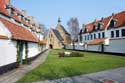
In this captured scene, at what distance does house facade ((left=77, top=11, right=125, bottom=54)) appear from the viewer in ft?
144

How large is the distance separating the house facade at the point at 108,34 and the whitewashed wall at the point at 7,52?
26338 millimetres

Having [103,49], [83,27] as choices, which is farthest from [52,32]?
[103,49]

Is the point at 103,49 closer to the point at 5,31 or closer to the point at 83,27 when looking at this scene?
the point at 83,27

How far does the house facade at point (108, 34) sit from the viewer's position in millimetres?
43956

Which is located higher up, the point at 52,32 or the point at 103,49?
the point at 52,32

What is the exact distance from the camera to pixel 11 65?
1912 centimetres

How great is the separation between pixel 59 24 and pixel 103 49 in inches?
2382

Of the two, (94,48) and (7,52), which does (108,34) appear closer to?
(94,48)

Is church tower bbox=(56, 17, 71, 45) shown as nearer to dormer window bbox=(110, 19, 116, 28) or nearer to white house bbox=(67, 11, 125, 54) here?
white house bbox=(67, 11, 125, 54)

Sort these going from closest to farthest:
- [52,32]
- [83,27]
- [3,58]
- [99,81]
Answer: [99,81], [3,58], [83,27], [52,32]

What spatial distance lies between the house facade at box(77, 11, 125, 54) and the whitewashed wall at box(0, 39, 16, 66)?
26.3 m

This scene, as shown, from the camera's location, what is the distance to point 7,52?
714 inches

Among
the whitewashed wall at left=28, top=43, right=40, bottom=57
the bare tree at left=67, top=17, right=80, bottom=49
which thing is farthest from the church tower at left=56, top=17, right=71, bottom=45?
the whitewashed wall at left=28, top=43, right=40, bottom=57

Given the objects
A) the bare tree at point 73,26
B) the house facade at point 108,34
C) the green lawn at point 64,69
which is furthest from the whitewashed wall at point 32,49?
the bare tree at point 73,26
